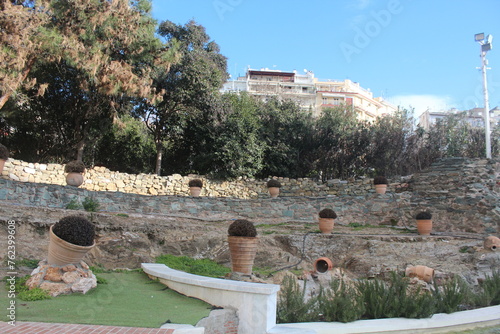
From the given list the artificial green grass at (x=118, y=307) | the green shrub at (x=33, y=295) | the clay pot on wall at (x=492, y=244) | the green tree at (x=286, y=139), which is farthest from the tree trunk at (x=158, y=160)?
the green shrub at (x=33, y=295)

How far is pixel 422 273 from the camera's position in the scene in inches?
287

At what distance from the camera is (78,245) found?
16.5 ft

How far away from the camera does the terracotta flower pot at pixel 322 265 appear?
303 inches

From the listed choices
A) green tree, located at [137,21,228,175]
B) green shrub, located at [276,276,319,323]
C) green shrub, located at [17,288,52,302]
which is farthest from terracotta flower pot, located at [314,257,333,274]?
green tree, located at [137,21,228,175]

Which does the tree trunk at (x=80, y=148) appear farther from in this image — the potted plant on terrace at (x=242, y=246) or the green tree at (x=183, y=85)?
the potted plant on terrace at (x=242, y=246)

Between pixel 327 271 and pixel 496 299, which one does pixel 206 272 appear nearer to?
pixel 327 271

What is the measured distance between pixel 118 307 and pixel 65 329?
988 mm

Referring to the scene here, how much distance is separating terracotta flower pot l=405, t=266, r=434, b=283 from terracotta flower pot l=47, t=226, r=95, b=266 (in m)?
5.47

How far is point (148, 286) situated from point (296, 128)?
1722 centimetres

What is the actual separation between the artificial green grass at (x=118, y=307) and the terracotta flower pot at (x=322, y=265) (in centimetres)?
321

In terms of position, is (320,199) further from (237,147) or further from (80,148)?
(80,148)

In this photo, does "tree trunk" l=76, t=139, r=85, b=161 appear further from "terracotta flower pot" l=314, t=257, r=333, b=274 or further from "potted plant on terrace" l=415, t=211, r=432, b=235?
"potted plant on terrace" l=415, t=211, r=432, b=235

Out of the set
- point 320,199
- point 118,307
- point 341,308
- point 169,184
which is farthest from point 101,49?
point 341,308

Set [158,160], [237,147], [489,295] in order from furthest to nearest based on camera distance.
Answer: [158,160], [237,147], [489,295]
